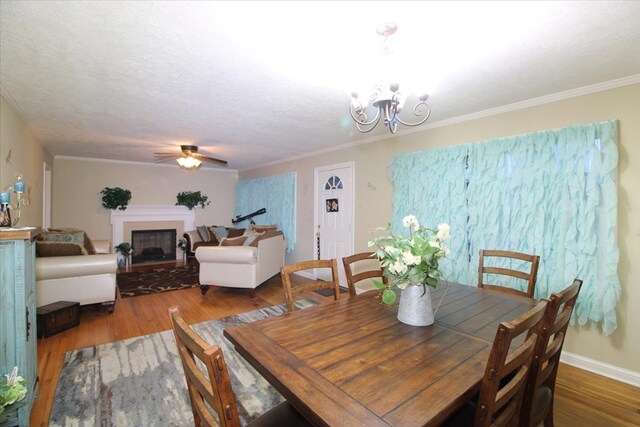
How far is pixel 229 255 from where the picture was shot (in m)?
3.93

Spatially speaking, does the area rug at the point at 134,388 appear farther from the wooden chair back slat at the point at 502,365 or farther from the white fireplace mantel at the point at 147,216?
the white fireplace mantel at the point at 147,216

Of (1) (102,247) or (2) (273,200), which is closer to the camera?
(1) (102,247)

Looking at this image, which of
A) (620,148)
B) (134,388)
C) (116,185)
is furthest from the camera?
(116,185)

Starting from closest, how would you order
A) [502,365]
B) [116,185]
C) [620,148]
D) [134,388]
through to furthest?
[502,365]
[134,388]
[620,148]
[116,185]

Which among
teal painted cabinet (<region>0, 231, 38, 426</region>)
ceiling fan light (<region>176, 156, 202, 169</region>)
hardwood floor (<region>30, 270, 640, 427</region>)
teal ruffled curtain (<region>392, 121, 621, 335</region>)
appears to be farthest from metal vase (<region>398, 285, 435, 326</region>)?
ceiling fan light (<region>176, 156, 202, 169</region>)

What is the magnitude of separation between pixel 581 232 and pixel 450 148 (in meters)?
1.41

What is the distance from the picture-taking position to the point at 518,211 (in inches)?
106

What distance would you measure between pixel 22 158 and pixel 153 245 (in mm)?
3863

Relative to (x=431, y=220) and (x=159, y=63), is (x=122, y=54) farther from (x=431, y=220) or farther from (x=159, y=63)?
(x=431, y=220)

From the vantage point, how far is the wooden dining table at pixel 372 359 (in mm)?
854

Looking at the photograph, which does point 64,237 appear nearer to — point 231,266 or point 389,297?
point 231,266

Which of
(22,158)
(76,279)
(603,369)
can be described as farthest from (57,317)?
(603,369)

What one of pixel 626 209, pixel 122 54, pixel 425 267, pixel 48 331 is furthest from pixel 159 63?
pixel 626 209

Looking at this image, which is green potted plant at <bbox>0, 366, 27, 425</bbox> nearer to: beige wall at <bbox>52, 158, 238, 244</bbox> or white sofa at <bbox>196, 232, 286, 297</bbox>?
white sofa at <bbox>196, 232, 286, 297</bbox>
